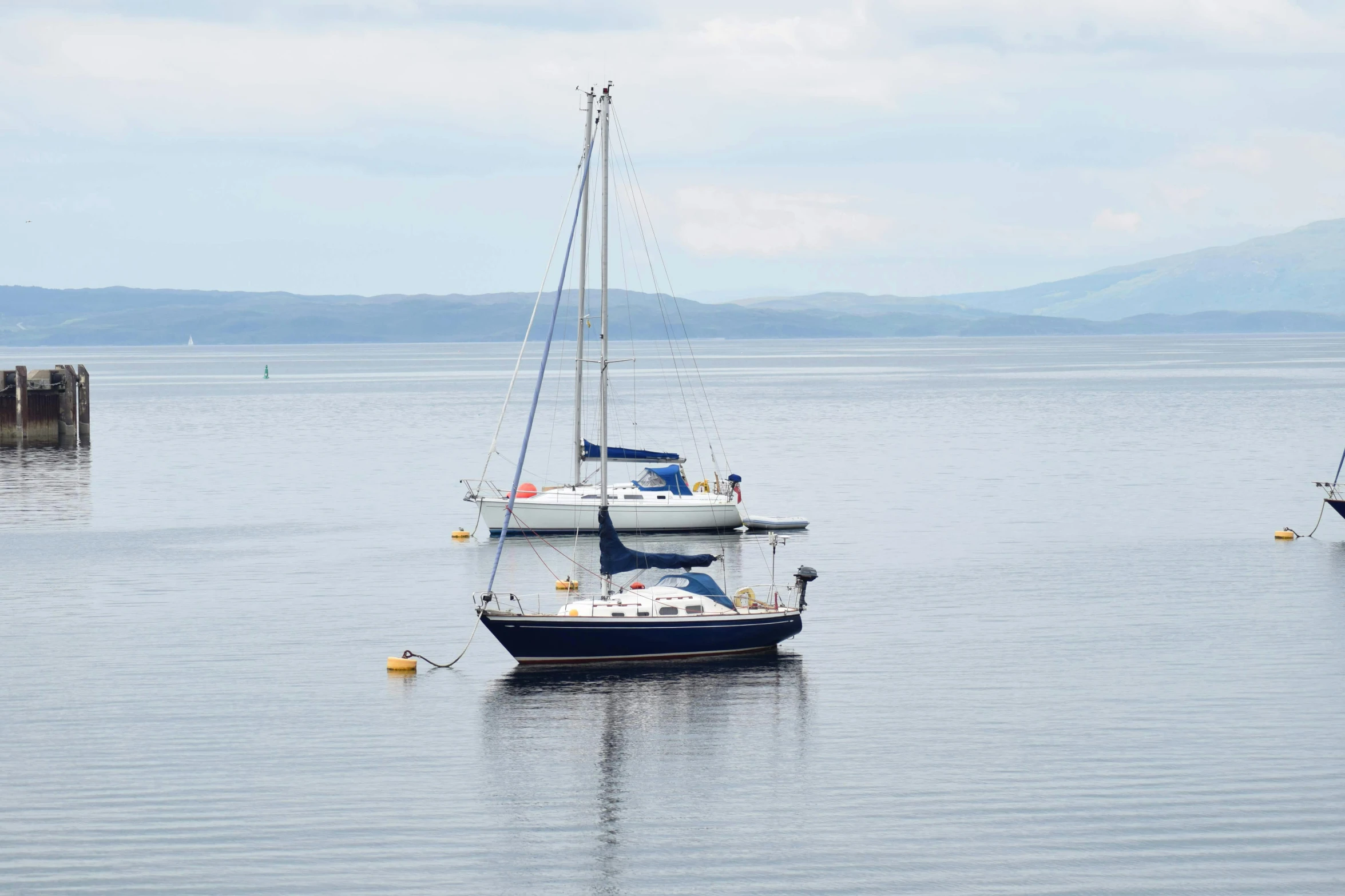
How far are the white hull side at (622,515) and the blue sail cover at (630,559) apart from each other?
18369 mm

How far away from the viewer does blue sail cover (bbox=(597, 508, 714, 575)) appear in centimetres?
4519

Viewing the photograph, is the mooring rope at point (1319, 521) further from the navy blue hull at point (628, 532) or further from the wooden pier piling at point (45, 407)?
the wooden pier piling at point (45, 407)

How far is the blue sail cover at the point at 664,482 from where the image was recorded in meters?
67.4

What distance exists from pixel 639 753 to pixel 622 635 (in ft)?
23.4

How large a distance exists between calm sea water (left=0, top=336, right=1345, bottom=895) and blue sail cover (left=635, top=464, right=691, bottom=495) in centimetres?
449

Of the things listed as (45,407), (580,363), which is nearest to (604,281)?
(580,363)

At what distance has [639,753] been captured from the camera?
33938 mm

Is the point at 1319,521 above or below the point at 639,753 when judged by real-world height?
above

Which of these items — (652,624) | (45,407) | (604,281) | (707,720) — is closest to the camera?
(707,720)

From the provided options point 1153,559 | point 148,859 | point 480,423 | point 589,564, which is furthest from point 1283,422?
point 148,859

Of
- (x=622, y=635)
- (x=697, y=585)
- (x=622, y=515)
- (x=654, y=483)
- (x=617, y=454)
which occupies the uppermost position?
(x=617, y=454)

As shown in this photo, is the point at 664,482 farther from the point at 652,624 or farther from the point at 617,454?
the point at 652,624

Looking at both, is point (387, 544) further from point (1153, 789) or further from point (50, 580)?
point (1153, 789)

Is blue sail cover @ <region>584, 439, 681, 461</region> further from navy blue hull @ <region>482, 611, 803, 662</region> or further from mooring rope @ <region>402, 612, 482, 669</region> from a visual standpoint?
navy blue hull @ <region>482, 611, 803, 662</region>
